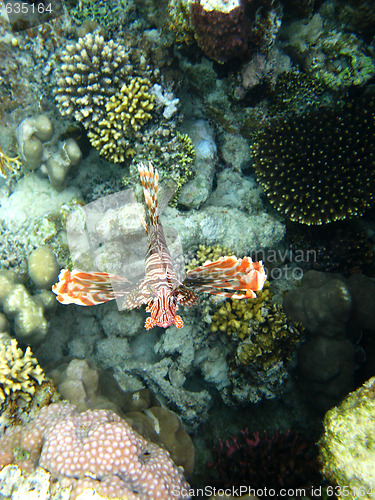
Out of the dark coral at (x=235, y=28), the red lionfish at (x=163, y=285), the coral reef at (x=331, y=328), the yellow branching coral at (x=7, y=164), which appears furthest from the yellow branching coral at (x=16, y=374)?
the dark coral at (x=235, y=28)

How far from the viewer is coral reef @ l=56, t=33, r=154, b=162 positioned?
4.64m

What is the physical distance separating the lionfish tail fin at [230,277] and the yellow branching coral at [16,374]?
7.45 ft

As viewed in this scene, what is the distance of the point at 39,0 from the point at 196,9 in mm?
2990

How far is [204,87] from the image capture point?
5062 millimetres

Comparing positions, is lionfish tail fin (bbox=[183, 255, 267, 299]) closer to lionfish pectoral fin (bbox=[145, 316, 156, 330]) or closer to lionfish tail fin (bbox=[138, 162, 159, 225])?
lionfish pectoral fin (bbox=[145, 316, 156, 330])

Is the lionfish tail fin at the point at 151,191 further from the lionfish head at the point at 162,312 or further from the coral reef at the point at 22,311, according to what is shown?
the coral reef at the point at 22,311

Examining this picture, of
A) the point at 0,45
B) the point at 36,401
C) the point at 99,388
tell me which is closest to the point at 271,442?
the point at 99,388

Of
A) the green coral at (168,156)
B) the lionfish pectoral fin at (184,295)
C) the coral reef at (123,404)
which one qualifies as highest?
the green coral at (168,156)

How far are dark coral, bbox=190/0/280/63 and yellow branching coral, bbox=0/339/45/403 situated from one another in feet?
16.3

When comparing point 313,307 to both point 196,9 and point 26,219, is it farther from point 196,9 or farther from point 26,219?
point 26,219

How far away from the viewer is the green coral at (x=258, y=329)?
445 centimetres

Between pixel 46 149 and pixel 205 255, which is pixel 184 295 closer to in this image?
pixel 205 255

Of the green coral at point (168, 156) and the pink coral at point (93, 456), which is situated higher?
the green coral at point (168, 156)

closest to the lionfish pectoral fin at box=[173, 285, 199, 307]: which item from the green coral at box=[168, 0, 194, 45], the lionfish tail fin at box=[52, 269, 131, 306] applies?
the lionfish tail fin at box=[52, 269, 131, 306]
